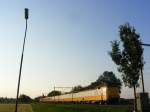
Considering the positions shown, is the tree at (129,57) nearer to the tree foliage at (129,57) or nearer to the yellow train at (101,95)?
the tree foliage at (129,57)

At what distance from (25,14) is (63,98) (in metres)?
85.7

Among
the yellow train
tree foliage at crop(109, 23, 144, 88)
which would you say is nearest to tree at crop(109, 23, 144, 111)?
tree foliage at crop(109, 23, 144, 88)

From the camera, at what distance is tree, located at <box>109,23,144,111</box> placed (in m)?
36.2

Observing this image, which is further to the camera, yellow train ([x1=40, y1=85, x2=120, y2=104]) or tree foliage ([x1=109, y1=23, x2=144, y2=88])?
yellow train ([x1=40, y1=85, x2=120, y2=104])

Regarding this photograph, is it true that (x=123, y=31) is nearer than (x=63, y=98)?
Yes

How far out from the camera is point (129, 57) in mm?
36625

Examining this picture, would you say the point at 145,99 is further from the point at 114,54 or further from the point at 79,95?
the point at 79,95

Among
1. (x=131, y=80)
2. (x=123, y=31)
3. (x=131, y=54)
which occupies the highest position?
(x=123, y=31)

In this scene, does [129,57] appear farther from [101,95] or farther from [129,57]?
[101,95]

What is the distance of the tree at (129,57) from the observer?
36.2m

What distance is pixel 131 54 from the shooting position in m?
36.4

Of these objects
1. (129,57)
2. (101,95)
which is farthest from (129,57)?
(101,95)

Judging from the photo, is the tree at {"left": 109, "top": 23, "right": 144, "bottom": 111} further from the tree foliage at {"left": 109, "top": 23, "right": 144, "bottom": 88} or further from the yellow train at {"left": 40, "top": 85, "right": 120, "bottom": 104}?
the yellow train at {"left": 40, "top": 85, "right": 120, "bottom": 104}

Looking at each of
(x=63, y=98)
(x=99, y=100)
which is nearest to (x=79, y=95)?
(x=99, y=100)
